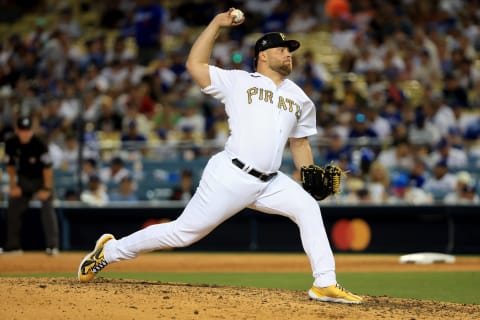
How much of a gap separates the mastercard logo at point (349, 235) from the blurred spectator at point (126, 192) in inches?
132

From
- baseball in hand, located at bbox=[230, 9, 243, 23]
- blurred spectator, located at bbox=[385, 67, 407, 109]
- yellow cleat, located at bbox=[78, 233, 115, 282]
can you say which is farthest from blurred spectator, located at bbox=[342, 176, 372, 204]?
baseball in hand, located at bbox=[230, 9, 243, 23]

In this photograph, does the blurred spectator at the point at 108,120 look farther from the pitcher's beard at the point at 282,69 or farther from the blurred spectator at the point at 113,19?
the pitcher's beard at the point at 282,69

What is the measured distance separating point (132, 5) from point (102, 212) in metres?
8.37

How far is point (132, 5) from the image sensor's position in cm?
2167

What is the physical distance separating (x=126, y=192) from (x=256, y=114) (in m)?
8.38

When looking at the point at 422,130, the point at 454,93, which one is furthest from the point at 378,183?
the point at 454,93

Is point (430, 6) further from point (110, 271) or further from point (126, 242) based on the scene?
point (126, 242)

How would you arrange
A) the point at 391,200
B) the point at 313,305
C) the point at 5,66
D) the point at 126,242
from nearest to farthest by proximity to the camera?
the point at 313,305 < the point at 126,242 < the point at 391,200 < the point at 5,66

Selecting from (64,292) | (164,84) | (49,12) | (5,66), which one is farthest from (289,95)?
(49,12)

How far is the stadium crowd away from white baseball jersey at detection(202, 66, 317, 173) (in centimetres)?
725

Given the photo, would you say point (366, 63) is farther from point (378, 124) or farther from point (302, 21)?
point (302, 21)

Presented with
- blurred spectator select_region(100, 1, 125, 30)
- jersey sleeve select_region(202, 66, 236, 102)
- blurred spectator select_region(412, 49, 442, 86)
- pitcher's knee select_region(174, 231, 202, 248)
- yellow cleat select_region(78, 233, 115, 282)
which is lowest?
yellow cleat select_region(78, 233, 115, 282)

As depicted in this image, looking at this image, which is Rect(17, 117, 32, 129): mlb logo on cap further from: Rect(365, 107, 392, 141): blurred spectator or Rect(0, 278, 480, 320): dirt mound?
Rect(365, 107, 392, 141): blurred spectator

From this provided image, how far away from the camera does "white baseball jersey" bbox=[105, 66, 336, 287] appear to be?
6.72 meters
